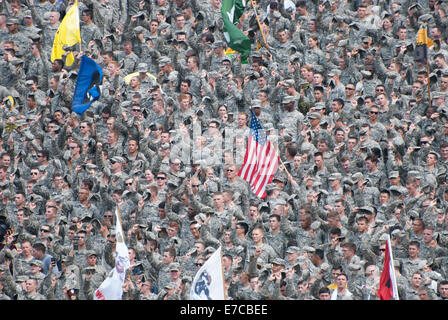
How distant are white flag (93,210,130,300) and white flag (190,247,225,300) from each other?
885 mm

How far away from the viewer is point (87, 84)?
1877 centimetres

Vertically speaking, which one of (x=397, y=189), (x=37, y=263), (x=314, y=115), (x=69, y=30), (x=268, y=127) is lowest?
(x=37, y=263)

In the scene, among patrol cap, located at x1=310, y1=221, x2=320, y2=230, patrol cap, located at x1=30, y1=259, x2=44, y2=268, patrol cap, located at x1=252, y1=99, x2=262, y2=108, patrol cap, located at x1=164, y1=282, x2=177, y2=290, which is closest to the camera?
patrol cap, located at x1=164, y1=282, x2=177, y2=290

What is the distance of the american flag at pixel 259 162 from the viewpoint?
17734 millimetres

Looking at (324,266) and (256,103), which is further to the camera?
(256,103)

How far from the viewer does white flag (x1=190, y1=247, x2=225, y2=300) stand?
15539mm

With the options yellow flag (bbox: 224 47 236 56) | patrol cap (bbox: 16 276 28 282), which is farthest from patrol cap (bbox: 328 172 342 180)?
patrol cap (bbox: 16 276 28 282)

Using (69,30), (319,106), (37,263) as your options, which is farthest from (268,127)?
(37,263)

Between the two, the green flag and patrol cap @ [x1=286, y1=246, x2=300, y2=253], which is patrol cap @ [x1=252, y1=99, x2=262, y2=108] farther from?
patrol cap @ [x1=286, y1=246, x2=300, y2=253]

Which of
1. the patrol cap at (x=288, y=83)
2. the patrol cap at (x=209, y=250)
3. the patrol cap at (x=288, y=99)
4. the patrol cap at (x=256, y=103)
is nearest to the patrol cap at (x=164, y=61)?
the patrol cap at (x=256, y=103)

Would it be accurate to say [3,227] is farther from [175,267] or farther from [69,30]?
[69,30]

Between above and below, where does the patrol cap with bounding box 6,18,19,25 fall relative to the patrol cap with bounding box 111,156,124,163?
above

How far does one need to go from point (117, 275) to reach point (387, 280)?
10.4ft

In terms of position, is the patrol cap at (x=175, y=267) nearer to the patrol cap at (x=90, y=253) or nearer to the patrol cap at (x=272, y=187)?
the patrol cap at (x=90, y=253)
